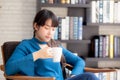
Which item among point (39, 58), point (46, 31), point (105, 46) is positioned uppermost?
point (46, 31)

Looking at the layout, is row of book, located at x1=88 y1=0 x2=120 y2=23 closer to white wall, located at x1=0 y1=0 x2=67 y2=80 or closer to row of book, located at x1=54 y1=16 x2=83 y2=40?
row of book, located at x1=54 y1=16 x2=83 y2=40

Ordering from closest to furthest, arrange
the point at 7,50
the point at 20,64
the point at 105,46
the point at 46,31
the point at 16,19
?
Answer: the point at 20,64 < the point at 46,31 < the point at 7,50 < the point at 105,46 < the point at 16,19

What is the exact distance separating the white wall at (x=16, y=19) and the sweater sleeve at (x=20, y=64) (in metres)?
1.23

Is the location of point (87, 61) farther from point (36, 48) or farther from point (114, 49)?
point (36, 48)

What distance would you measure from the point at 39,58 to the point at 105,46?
1309 millimetres

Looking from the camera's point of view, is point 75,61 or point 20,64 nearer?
point 20,64

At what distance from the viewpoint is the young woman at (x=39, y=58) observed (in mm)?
1796

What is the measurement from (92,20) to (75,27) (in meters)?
0.22

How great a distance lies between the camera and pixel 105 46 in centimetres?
301

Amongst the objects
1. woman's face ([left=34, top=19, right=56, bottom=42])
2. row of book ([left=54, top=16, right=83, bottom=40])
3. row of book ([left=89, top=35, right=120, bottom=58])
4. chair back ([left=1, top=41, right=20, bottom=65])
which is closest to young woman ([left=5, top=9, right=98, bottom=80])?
woman's face ([left=34, top=19, right=56, bottom=42])

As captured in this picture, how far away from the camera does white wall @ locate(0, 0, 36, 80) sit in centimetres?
309

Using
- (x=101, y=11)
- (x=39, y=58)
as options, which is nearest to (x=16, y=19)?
(x=101, y=11)

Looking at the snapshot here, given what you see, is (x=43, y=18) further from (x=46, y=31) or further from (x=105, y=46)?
(x=105, y=46)

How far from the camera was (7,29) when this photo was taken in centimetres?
310
